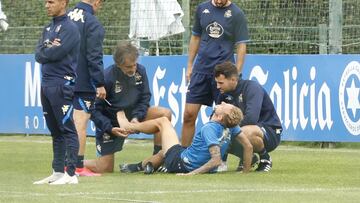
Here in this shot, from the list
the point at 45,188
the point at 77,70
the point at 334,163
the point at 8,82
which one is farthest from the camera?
the point at 8,82

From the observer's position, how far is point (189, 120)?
565 inches

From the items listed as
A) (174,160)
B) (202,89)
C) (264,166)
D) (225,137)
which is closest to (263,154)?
(264,166)

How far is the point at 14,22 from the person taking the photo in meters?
22.3

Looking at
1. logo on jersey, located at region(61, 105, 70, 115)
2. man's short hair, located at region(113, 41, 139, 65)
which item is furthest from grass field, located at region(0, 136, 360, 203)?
man's short hair, located at region(113, 41, 139, 65)

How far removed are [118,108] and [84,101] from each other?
593mm

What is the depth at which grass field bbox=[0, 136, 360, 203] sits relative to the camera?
10156mm

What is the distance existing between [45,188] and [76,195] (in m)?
0.76

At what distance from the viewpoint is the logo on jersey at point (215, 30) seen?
14109 millimetres

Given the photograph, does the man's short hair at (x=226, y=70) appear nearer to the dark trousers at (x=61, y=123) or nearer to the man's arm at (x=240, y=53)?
the man's arm at (x=240, y=53)

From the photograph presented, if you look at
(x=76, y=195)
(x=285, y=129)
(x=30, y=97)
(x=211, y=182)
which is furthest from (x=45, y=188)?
(x=30, y=97)

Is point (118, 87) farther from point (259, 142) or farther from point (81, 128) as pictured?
point (259, 142)

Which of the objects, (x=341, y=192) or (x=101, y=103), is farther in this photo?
(x=101, y=103)

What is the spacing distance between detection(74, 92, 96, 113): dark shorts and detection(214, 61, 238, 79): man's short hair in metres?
1.29

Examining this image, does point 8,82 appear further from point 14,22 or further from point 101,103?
point 101,103
